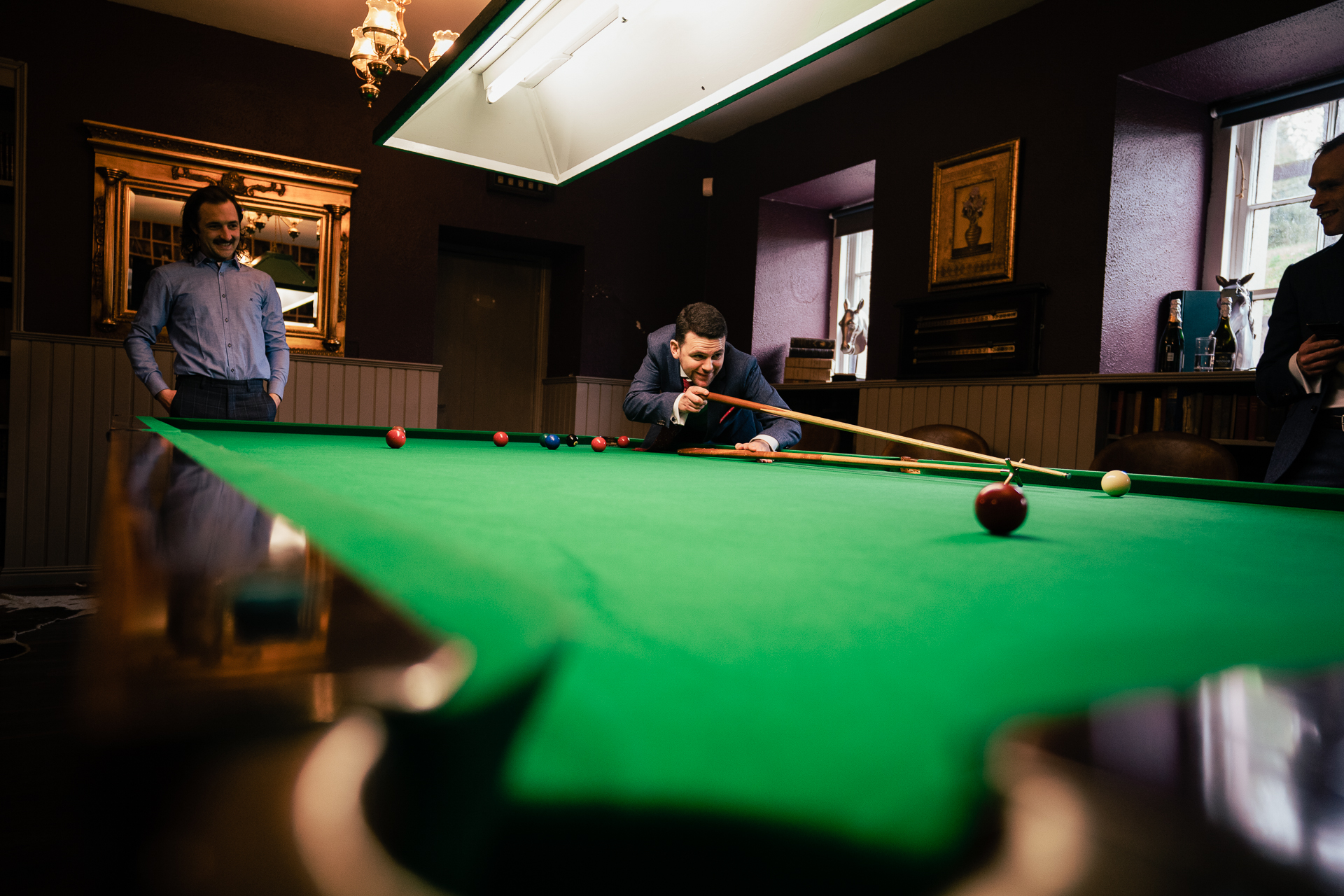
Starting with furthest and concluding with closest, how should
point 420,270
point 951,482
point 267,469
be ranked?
point 420,270 → point 951,482 → point 267,469

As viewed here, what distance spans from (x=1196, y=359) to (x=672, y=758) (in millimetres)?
4653

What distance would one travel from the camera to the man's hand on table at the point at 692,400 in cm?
320

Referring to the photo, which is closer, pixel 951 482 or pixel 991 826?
pixel 991 826

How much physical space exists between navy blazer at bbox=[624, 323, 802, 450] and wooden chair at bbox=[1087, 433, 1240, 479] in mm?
1322

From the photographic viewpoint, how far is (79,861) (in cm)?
21

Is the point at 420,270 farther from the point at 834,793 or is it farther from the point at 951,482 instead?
the point at 834,793

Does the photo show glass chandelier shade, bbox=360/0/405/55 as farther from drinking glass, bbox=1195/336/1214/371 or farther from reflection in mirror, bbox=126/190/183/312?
drinking glass, bbox=1195/336/1214/371

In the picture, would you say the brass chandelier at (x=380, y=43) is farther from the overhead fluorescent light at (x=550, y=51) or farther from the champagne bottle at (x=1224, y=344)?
the champagne bottle at (x=1224, y=344)

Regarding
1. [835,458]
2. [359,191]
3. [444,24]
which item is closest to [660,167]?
[444,24]

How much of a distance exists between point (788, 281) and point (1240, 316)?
Answer: 3.34 metres

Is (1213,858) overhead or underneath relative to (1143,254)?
underneath

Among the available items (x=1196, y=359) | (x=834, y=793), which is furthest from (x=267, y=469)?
(x=1196, y=359)

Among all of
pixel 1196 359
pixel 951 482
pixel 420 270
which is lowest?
pixel 951 482

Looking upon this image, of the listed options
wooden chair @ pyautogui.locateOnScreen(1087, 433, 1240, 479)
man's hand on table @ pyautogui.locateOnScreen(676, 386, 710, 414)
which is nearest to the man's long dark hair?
man's hand on table @ pyautogui.locateOnScreen(676, 386, 710, 414)
